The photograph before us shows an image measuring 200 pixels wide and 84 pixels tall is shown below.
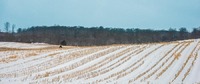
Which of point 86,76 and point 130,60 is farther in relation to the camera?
point 130,60

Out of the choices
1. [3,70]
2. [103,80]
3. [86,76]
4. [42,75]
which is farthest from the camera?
[3,70]

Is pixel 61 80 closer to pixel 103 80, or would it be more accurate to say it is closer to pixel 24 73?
pixel 103 80

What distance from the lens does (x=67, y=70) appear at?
32406 mm

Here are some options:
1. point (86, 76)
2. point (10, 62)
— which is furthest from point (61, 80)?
point (10, 62)

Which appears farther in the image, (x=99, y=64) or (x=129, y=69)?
(x=99, y=64)

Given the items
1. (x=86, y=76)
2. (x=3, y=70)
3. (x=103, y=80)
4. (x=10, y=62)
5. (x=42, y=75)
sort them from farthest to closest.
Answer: (x=10, y=62) → (x=3, y=70) → (x=42, y=75) → (x=86, y=76) → (x=103, y=80)

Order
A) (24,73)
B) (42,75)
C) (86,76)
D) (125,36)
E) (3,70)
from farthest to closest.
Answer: (125,36) < (3,70) < (24,73) < (42,75) < (86,76)

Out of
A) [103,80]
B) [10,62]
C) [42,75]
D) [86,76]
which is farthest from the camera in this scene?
[10,62]

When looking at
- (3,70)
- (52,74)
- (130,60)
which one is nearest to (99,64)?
(130,60)

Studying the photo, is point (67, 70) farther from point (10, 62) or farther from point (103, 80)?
point (10, 62)

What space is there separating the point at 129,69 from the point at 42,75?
297 inches

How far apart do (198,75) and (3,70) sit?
1878 cm

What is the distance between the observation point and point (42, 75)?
1169 inches

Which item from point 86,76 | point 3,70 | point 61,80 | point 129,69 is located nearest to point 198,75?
point 129,69
